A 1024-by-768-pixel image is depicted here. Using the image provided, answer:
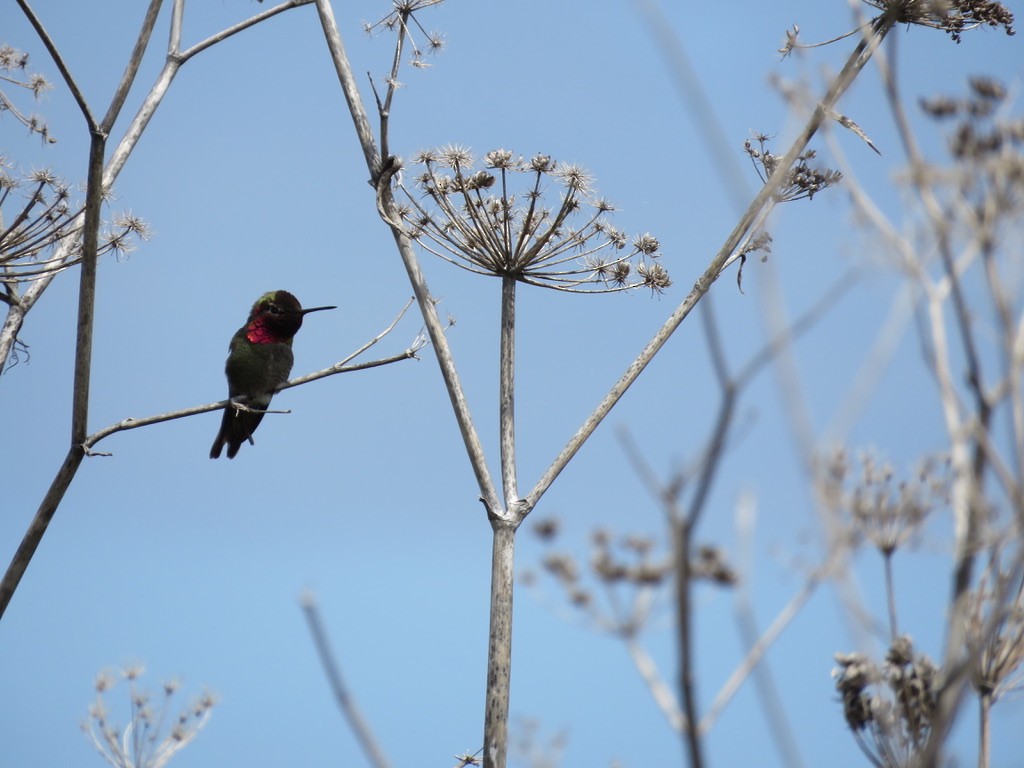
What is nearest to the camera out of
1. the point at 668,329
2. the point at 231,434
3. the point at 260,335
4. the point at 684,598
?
the point at 684,598

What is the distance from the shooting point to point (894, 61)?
5.88ft

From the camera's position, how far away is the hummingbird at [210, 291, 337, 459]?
9.33 meters

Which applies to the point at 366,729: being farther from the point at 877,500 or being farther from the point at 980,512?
the point at 877,500

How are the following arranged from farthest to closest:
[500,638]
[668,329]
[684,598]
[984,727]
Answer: [668,329]
[500,638]
[984,727]
[684,598]

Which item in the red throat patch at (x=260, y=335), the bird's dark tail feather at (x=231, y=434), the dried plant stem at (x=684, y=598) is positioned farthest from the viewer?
the red throat patch at (x=260, y=335)

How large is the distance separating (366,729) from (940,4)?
1325 mm

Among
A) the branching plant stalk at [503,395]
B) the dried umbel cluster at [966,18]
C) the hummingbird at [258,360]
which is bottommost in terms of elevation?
the branching plant stalk at [503,395]

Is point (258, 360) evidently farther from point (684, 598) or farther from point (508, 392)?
point (684, 598)

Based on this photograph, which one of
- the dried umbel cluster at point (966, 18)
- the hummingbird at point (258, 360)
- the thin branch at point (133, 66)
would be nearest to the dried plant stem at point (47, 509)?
the thin branch at point (133, 66)

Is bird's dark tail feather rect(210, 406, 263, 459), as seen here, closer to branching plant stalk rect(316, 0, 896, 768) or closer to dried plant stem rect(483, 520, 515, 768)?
branching plant stalk rect(316, 0, 896, 768)

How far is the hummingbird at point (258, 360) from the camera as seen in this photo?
9.33 metres

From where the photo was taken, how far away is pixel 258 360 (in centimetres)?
949

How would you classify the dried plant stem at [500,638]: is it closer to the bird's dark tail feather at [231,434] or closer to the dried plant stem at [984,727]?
the dried plant stem at [984,727]

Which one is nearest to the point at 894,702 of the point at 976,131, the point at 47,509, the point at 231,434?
the point at 976,131
